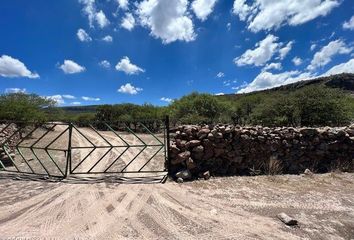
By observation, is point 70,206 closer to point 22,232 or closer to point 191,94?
point 22,232

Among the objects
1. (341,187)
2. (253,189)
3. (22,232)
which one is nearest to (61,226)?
(22,232)

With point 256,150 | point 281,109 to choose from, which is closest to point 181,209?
point 256,150

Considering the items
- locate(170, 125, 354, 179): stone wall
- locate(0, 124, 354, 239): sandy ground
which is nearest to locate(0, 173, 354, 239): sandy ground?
locate(0, 124, 354, 239): sandy ground

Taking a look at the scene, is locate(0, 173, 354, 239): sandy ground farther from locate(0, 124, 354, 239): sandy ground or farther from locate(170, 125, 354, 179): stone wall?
locate(170, 125, 354, 179): stone wall

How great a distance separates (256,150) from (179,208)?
155 inches

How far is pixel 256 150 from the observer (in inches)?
325

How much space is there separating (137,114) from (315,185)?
3115cm

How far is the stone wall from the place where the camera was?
7863mm

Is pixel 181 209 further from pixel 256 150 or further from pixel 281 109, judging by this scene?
pixel 281 109

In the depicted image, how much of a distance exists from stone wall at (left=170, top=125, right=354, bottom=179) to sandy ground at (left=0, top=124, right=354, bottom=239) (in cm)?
62

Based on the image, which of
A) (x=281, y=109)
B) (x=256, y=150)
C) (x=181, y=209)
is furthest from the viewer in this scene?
(x=281, y=109)

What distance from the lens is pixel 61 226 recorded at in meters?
4.59

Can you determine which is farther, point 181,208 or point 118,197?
point 118,197

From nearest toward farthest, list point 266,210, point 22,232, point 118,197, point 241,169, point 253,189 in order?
point 22,232 → point 266,210 → point 118,197 → point 253,189 → point 241,169
